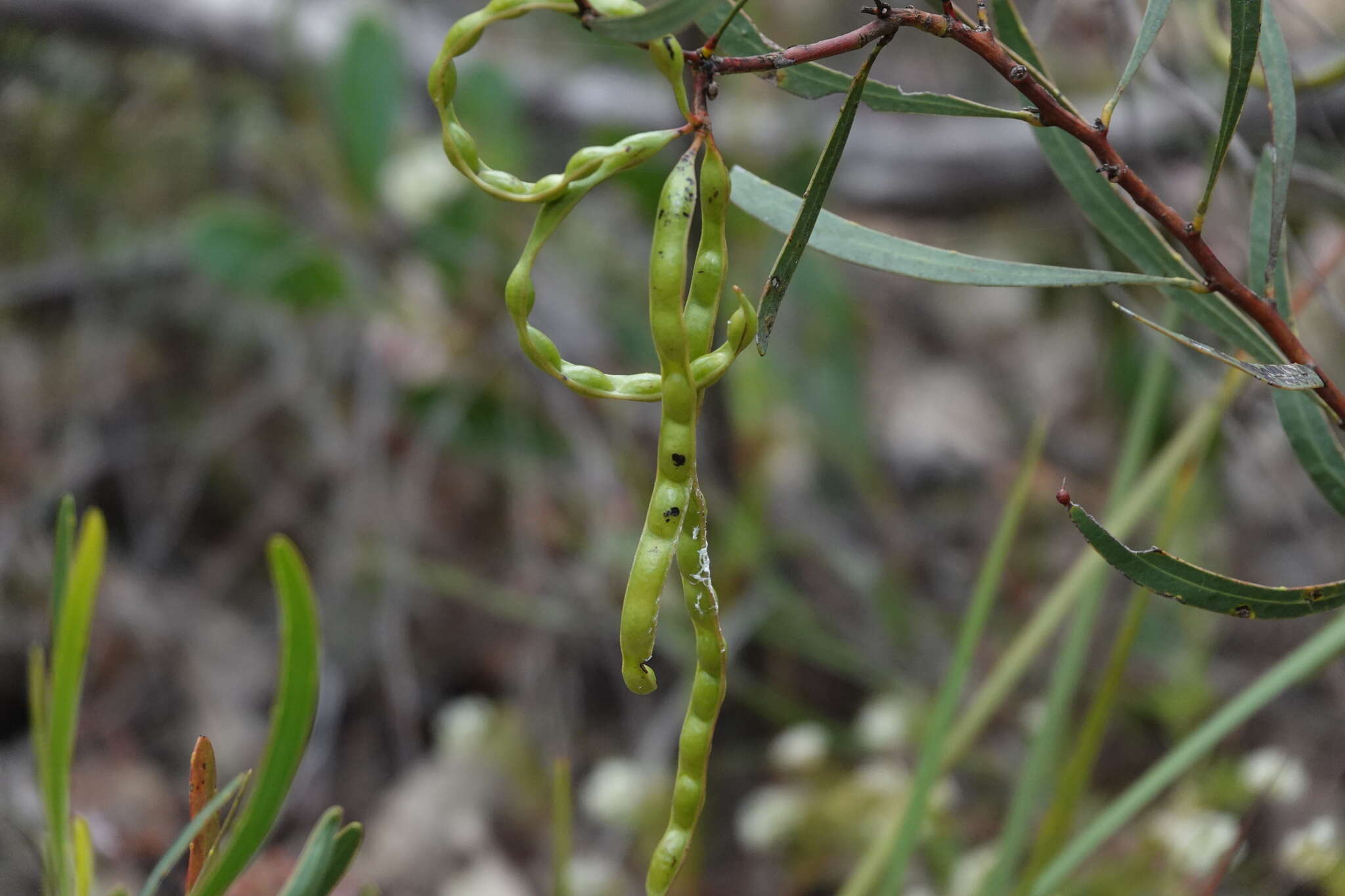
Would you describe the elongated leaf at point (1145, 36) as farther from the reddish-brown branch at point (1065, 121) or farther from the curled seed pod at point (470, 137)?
the curled seed pod at point (470, 137)

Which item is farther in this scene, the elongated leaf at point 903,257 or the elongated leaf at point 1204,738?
the elongated leaf at point 1204,738

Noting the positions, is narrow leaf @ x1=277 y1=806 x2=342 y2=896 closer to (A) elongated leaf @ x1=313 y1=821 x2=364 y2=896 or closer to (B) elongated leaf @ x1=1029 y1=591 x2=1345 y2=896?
(A) elongated leaf @ x1=313 y1=821 x2=364 y2=896

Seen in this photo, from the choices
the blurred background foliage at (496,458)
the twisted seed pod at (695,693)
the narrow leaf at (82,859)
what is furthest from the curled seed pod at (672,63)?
the blurred background foliage at (496,458)

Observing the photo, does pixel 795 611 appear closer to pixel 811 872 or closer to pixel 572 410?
pixel 811 872

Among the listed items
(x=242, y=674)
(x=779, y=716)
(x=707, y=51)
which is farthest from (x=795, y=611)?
(x=707, y=51)

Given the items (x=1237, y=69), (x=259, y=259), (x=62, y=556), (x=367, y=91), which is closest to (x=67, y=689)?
(x=62, y=556)

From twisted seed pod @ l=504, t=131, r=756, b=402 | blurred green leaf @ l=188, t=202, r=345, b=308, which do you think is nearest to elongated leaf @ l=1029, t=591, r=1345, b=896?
twisted seed pod @ l=504, t=131, r=756, b=402
